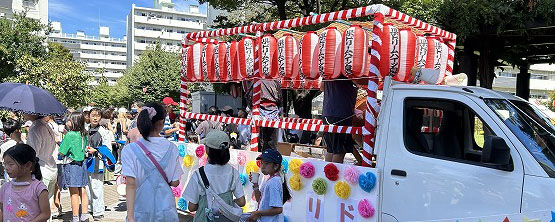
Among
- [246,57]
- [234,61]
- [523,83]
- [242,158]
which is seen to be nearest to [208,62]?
[234,61]

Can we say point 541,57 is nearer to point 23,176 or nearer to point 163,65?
point 23,176

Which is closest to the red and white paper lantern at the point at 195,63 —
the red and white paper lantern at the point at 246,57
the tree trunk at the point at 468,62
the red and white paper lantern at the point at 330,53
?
the red and white paper lantern at the point at 246,57

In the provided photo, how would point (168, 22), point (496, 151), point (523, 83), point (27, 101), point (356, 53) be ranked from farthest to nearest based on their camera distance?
point (168, 22) < point (523, 83) < point (27, 101) < point (356, 53) < point (496, 151)

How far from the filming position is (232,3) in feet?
52.6

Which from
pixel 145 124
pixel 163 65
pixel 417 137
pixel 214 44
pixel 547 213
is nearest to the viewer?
pixel 547 213

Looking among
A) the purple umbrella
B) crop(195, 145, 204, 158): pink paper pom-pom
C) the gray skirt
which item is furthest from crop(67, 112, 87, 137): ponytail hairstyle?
crop(195, 145, 204, 158): pink paper pom-pom

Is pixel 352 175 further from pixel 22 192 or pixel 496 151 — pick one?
pixel 22 192

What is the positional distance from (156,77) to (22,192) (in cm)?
3304

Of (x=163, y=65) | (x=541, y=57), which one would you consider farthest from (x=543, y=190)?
(x=163, y=65)

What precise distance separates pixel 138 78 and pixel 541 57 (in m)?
30.2

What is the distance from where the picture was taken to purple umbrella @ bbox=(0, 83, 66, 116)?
193 inches

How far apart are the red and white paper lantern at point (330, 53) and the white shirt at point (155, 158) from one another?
84.8 inches

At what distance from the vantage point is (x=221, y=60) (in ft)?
20.8

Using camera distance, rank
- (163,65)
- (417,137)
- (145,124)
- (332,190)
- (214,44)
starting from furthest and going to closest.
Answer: (163,65) < (214,44) < (332,190) < (417,137) < (145,124)
